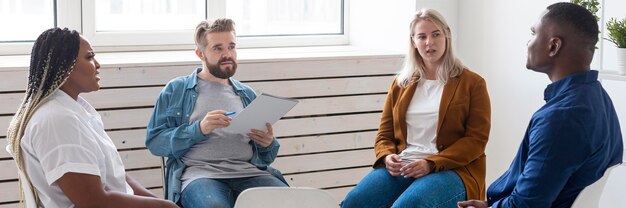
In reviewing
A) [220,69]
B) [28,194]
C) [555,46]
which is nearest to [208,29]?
[220,69]

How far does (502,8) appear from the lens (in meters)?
4.04

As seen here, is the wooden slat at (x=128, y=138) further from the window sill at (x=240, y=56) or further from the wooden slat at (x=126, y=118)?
the window sill at (x=240, y=56)

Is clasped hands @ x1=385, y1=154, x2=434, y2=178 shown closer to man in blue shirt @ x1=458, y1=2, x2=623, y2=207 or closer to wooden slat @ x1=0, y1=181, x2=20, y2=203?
man in blue shirt @ x1=458, y1=2, x2=623, y2=207

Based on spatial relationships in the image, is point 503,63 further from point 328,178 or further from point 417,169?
point 417,169

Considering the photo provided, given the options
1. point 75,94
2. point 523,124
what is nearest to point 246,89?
point 75,94

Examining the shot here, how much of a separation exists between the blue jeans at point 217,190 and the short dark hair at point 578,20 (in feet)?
4.38

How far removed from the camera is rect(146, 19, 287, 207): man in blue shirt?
125 inches

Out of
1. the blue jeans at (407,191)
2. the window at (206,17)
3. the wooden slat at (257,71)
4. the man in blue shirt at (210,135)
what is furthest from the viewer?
the window at (206,17)

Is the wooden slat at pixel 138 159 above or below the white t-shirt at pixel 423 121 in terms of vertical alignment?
below

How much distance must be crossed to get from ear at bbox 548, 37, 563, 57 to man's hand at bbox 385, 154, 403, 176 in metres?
0.94

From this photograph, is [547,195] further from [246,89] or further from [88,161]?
[246,89]

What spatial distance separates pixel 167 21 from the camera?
4328 millimetres

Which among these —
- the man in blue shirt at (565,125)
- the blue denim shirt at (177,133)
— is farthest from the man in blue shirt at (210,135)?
the man in blue shirt at (565,125)

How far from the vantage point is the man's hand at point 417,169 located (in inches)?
120
